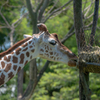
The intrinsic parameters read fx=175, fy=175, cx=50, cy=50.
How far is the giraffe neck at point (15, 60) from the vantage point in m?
2.18

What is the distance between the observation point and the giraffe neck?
85.8 inches

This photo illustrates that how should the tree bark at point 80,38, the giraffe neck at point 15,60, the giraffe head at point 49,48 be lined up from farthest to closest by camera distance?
the tree bark at point 80,38
the giraffe head at point 49,48
the giraffe neck at point 15,60

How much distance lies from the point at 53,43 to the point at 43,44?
0.50ft

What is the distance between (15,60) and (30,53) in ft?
0.84

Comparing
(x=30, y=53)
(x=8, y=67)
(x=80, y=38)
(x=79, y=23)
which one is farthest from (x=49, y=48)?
(x=79, y=23)

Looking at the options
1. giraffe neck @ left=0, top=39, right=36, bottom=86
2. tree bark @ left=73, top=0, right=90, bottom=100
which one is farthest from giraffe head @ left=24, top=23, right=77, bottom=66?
tree bark @ left=73, top=0, right=90, bottom=100

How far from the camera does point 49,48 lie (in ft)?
8.53

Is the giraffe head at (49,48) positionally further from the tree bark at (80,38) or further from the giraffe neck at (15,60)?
the tree bark at (80,38)

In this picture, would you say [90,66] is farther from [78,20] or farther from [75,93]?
[75,93]

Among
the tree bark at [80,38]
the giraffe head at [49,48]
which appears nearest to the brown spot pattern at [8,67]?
the giraffe head at [49,48]

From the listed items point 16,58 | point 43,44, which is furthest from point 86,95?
point 16,58

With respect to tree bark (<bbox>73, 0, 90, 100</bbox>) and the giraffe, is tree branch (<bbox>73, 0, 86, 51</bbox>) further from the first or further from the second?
the giraffe

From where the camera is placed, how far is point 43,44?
8.42ft

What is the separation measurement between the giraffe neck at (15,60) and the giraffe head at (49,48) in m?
0.12
